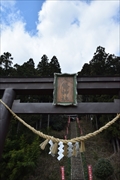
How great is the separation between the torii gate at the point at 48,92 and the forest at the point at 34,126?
0.48 m

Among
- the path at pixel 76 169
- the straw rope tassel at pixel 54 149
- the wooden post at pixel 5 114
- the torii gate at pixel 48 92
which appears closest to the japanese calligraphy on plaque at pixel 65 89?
the torii gate at pixel 48 92

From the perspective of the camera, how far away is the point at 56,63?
2575 centimetres

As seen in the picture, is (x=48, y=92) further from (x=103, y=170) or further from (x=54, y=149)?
(x=103, y=170)

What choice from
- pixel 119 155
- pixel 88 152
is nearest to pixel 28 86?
pixel 119 155

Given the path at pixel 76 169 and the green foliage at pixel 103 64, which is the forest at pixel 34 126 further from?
the path at pixel 76 169

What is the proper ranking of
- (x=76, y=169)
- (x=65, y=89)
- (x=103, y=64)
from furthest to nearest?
(x=103, y=64)
(x=76, y=169)
(x=65, y=89)

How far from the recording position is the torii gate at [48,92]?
5047mm

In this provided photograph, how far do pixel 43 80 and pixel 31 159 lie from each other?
628cm

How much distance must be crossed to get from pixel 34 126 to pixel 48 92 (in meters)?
15.2

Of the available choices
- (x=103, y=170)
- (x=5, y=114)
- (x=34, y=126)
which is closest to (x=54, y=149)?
(x=5, y=114)

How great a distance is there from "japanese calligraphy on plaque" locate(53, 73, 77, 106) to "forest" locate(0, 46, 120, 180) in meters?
0.37

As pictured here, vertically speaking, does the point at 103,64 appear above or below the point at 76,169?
above

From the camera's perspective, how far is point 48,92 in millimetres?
5852

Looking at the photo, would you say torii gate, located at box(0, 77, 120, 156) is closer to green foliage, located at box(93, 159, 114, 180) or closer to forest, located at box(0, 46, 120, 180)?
forest, located at box(0, 46, 120, 180)
